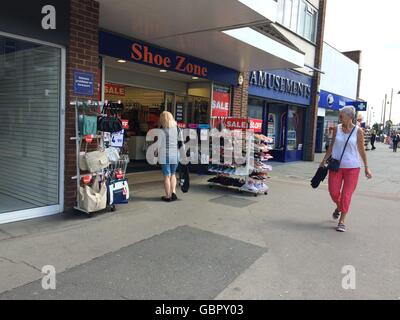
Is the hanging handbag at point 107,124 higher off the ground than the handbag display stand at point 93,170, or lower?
higher

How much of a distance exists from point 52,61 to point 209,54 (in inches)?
166

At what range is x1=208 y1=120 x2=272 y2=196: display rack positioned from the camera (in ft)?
24.9

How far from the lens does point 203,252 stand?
4.23 metres

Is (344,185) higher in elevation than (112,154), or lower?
lower

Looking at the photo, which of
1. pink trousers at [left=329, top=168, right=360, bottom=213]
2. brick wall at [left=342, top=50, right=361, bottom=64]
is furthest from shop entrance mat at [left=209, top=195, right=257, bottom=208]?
brick wall at [left=342, top=50, right=361, bottom=64]

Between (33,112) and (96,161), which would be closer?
(96,161)

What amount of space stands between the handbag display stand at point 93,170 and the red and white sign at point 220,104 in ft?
15.8

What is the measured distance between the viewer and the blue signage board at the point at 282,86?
11.7 metres

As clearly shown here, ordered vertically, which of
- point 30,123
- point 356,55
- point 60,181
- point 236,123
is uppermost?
point 356,55

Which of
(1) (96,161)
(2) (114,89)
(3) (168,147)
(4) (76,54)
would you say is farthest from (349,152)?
(2) (114,89)

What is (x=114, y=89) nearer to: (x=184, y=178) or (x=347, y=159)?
(x=184, y=178)


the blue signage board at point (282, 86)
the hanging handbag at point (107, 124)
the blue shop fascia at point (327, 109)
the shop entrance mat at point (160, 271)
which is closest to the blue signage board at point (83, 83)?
the hanging handbag at point (107, 124)

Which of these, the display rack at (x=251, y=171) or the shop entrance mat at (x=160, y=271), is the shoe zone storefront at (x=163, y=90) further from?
the shop entrance mat at (x=160, y=271)

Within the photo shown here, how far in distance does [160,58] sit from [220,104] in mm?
2818
